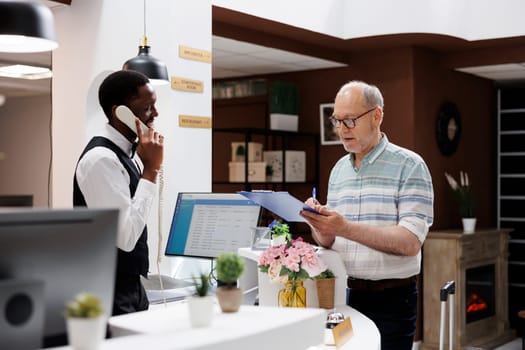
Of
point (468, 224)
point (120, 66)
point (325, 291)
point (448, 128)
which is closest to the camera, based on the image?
point (325, 291)

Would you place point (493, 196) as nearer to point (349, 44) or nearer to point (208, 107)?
point (349, 44)

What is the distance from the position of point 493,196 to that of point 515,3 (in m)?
2.65

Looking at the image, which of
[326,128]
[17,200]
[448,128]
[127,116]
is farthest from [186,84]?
[448,128]

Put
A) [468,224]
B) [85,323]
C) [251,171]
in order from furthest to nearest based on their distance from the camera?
[251,171] < [468,224] < [85,323]

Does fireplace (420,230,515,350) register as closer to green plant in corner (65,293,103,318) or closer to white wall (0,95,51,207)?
white wall (0,95,51,207)

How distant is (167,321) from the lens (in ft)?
5.71

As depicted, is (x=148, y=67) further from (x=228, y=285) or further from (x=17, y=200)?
(x=228, y=285)

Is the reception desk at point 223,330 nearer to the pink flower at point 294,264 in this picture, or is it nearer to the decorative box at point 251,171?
the pink flower at point 294,264

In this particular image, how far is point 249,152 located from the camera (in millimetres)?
7164

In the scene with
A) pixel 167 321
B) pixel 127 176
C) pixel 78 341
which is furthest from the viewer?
pixel 127 176

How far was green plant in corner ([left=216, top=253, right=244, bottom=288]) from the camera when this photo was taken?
5.92ft

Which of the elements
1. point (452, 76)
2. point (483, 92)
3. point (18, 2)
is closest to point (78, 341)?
point (18, 2)

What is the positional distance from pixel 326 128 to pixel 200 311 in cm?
588

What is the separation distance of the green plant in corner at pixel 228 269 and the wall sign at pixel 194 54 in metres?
3.08
